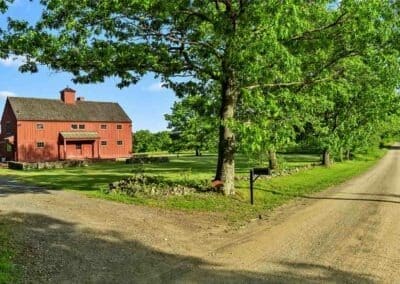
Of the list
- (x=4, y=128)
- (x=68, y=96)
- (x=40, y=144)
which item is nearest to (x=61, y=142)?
(x=40, y=144)

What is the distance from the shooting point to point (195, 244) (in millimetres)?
10328

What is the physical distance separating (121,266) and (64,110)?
48051mm

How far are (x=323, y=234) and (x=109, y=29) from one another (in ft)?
31.1

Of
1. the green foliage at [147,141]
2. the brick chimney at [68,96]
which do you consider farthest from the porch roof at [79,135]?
the green foliage at [147,141]

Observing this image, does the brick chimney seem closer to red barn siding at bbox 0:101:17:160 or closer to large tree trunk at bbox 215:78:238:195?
red barn siding at bbox 0:101:17:160

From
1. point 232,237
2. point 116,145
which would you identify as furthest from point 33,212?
point 116,145

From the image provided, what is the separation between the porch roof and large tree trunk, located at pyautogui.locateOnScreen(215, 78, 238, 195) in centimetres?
3760

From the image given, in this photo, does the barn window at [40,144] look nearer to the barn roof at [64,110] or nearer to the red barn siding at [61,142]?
the red barn siding at [61,142]

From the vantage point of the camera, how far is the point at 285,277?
7.82m

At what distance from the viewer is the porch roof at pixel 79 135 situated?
170 ft

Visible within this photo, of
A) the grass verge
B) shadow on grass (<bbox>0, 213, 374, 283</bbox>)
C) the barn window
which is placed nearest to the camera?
the grass verge

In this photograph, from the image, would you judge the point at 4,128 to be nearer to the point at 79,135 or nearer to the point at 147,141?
the point at 79,135

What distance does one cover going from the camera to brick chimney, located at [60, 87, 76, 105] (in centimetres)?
5522

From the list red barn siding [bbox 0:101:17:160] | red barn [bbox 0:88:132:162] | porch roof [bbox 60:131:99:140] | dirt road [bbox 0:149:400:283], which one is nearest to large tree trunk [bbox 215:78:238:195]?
dirt road [bbox 0:149:400:283]
